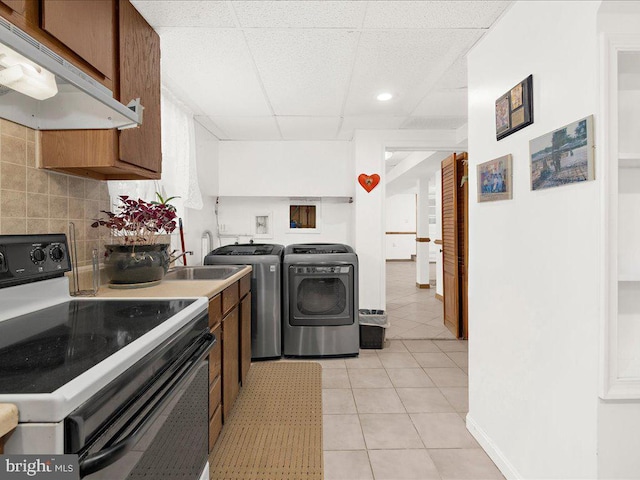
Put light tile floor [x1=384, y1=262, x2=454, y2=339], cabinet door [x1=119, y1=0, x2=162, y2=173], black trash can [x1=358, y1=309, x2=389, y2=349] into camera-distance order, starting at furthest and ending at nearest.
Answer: light tile floor [x1=384, y1=262, x2=454, y2=339] → black trash can [x1=358, y1=309, x2=389, y2=349] → cabinet door [x1=119, y1=0, x2=162, y2=173]

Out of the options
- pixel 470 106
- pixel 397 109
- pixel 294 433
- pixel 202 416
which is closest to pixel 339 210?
pixel 397 109

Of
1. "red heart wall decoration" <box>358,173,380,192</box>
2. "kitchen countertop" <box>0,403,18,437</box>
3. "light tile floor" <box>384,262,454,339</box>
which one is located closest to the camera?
"kitchen countertop" <box>0,403,18,437</box>

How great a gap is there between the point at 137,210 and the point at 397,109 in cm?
243

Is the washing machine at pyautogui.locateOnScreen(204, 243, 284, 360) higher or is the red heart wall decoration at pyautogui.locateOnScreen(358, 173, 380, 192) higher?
the red heart wall decoration at pyautogui.locateOnScreen(358, 173, 380, 192)

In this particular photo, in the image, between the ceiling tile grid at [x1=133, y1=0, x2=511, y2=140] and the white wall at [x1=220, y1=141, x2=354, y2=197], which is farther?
the white wall at [x1=220, y1=141, x2=354, y2=197]

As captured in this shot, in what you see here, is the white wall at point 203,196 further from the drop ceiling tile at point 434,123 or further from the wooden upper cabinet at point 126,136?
the drop ceiling tile at point 434,123

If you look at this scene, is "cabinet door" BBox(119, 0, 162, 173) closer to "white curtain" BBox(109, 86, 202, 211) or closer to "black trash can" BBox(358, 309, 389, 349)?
"white curtain" BBox(109, 86, 202, 211)

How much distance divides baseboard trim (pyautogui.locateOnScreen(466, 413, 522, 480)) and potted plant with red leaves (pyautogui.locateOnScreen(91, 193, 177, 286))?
6.39ft

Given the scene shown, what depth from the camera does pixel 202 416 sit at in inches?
52.8

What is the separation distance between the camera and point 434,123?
3.61 meters

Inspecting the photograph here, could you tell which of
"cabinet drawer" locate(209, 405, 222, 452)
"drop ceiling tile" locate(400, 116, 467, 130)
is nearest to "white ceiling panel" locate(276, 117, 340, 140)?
"drop ceiling tile" locate(400, 116, 467, 130)

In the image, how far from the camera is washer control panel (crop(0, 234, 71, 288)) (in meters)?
1.18

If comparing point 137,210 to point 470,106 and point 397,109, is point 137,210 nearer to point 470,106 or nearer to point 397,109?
point 470,106

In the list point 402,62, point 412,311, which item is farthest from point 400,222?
point 402,62
